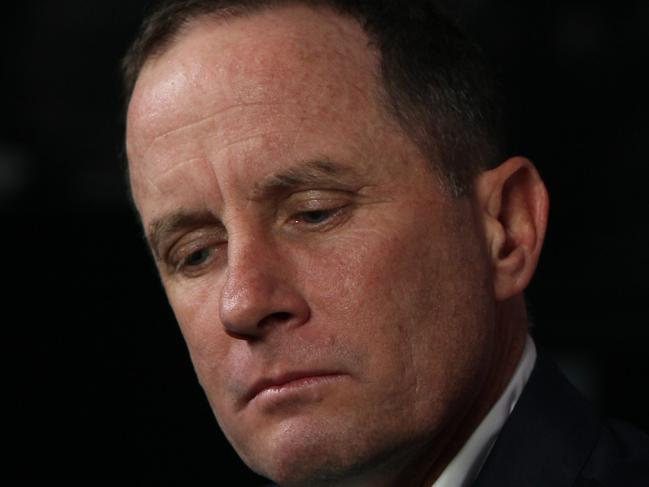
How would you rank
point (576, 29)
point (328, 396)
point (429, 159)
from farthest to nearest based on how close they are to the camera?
point (576, 29) < point (429, 159) < point (328, 396)

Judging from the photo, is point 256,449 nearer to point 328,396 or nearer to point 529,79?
point 328,396

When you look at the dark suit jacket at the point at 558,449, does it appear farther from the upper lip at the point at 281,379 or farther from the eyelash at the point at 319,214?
the eyelash at the point at 319,214

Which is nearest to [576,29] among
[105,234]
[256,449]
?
[105,234]

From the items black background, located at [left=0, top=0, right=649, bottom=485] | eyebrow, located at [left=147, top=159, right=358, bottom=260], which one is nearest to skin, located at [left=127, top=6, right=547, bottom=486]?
eyebrow, located at [left=147, top=159, right=358, bottom=260]

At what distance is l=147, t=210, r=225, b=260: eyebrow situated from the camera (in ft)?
8.18

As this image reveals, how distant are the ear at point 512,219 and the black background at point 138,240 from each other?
1.56 metres

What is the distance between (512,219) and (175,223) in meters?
0.70

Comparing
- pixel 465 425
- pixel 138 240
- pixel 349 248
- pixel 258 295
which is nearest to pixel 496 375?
pixel 465 425

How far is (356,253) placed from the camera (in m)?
2.36

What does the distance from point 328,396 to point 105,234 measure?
217 centimetres

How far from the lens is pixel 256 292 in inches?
90.7

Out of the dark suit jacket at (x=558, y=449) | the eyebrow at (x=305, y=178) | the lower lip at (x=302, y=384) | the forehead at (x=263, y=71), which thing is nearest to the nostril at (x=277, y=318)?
the lower lip at (x=302, y=384)

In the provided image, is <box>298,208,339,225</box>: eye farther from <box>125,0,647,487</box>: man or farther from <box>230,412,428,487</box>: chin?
<box>230,412,428,487</box>: chin

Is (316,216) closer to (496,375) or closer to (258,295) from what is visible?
(258,295)
